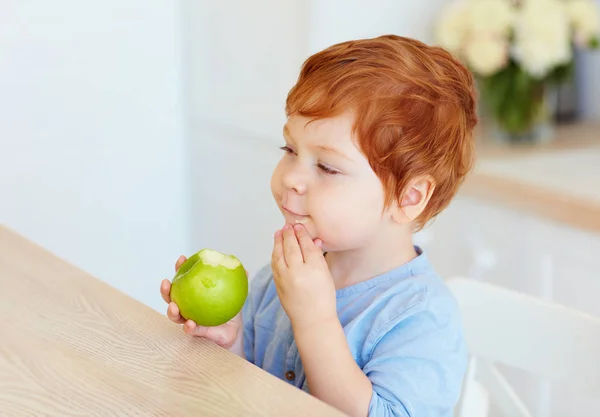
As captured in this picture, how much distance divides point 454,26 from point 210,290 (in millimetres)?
1500

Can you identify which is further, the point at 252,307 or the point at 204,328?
the point at 252,307

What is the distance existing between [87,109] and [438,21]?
96 cm

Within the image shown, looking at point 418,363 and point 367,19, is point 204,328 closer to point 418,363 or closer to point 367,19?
point 418,363

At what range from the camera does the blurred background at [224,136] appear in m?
1.98

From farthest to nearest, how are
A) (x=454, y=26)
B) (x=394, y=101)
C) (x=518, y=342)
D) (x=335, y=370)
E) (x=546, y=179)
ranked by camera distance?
(x=454, y=26)
(x=546, y=179)
(x=518, y=342)
(x=394, y=101)
(x=335, y=370)

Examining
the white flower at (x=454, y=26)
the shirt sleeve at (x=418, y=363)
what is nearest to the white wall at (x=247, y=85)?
the white flower at (x=454, y=26)

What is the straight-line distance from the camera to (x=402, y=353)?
1015 millimetres

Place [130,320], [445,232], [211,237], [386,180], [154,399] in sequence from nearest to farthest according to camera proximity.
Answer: [154,399]
[130,320]
[386,180]
[445,232]
[211,237]

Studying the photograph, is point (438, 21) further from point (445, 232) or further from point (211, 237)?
point (211, 237)

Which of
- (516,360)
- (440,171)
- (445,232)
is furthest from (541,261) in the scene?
(440,171)

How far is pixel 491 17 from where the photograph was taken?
2207mm

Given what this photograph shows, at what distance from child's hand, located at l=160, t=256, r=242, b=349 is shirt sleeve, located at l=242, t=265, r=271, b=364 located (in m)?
0.13

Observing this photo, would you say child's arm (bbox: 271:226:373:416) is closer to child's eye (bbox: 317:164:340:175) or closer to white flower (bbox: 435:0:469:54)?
child's eye (bbox: 317:164:340:175)

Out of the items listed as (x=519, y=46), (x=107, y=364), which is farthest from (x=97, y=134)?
(x=107, y=364)
